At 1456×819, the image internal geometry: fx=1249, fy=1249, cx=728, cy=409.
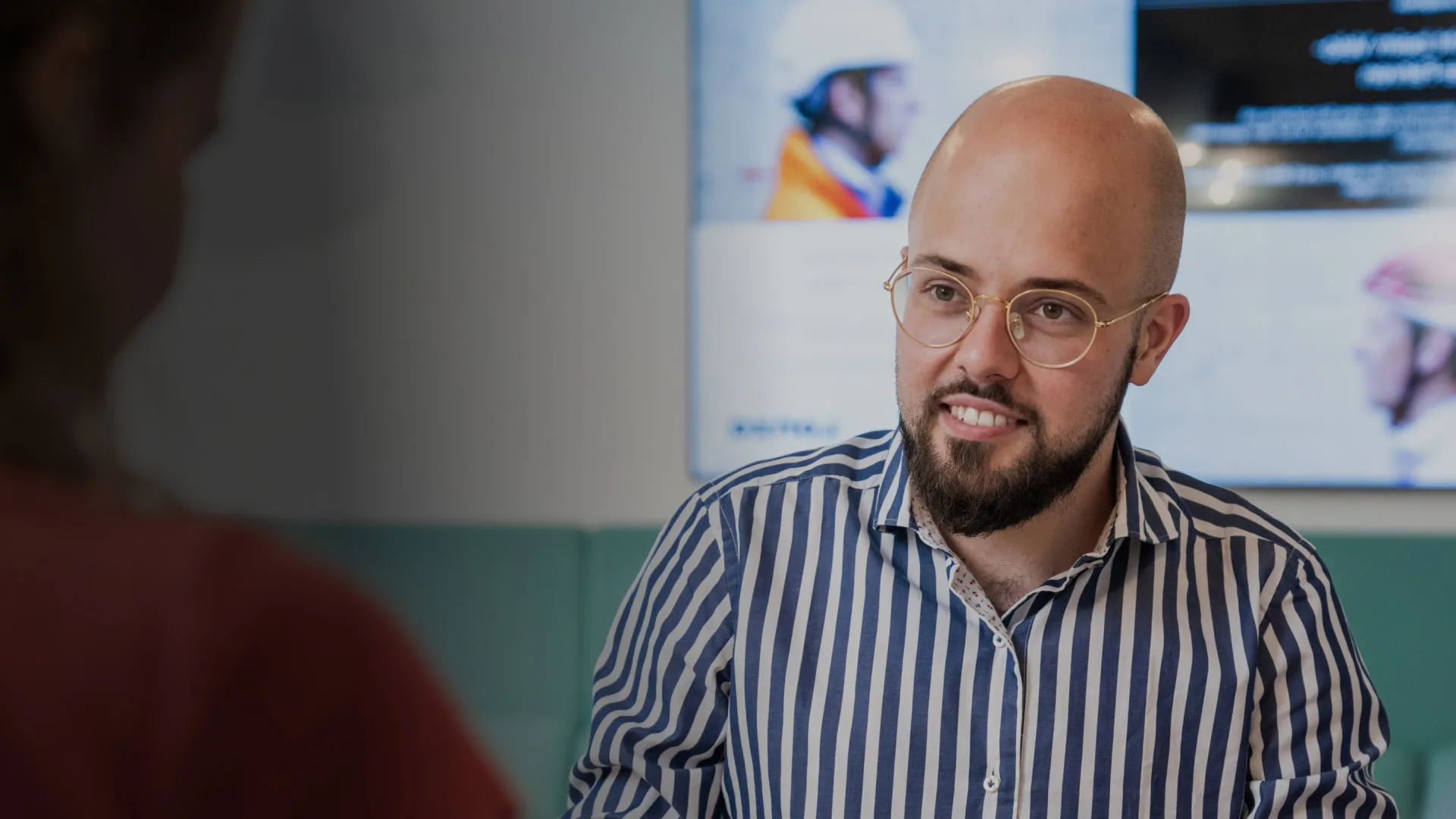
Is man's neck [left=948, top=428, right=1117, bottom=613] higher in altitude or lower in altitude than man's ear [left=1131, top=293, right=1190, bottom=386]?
lower

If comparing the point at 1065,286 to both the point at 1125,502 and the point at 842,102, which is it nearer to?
the point at 1125,502

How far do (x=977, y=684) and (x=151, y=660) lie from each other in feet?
3.37

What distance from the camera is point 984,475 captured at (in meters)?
1.16

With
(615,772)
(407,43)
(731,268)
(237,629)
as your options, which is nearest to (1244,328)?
(731,268)

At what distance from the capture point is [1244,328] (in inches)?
79.9

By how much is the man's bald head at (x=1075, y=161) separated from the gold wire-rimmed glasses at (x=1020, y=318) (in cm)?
7

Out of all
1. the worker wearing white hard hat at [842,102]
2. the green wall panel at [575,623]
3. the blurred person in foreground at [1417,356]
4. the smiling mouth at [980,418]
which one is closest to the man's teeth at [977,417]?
the smiling mouth at [980,418]

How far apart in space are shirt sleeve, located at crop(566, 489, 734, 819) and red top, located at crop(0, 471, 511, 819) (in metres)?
0.93

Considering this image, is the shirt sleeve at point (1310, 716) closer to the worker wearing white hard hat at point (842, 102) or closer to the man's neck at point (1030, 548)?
the man's neck at point (1030, 548)

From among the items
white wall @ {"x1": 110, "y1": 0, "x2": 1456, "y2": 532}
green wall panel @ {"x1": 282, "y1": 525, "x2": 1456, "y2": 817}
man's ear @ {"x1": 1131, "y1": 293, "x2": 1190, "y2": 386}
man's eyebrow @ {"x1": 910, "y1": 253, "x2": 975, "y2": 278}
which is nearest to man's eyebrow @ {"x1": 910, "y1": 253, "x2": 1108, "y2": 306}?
man's eyebrow @ {"x1": 910, "y1": 253, "x2": 975, "y2": 278}

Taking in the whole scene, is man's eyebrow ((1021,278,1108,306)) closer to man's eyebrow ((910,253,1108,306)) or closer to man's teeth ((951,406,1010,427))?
man's eyebrow ((910,253,1108,306))

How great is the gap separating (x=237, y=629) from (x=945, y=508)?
0.99 meters

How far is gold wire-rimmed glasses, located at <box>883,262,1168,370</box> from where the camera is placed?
1166 mm

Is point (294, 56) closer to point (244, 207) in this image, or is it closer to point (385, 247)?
point (244, 207)
